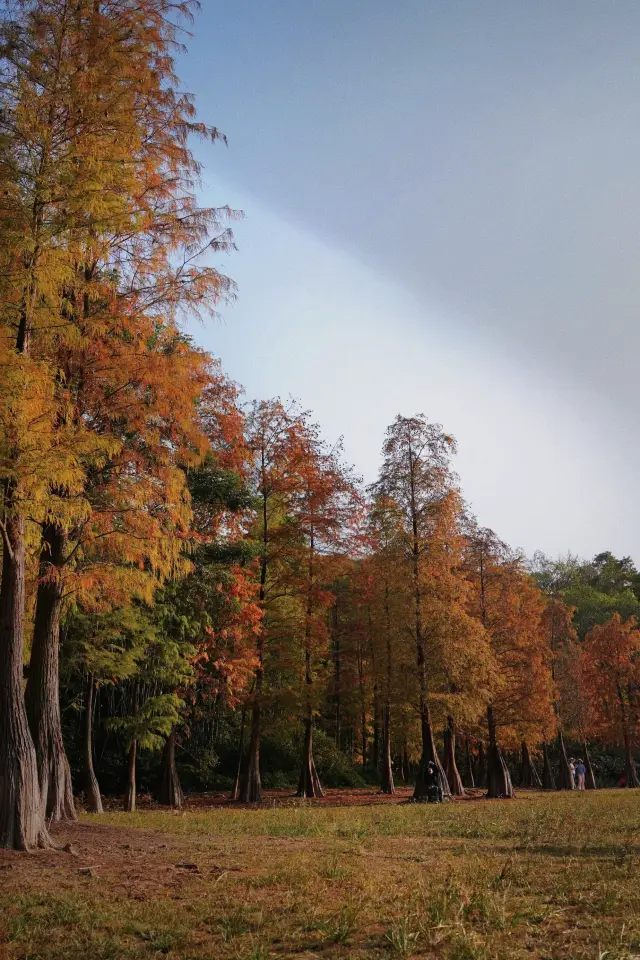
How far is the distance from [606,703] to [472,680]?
2093cm

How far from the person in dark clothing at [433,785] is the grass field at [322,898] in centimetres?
1447

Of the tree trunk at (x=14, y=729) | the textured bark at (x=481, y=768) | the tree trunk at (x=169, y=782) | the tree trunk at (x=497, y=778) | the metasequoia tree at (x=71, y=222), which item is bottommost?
the textured bark at (x=481, y=768)

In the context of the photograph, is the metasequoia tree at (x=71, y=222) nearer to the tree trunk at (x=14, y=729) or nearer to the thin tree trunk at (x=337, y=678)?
the tree trunk at (x=14, y=729)

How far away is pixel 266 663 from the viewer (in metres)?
26.0

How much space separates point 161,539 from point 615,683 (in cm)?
3848

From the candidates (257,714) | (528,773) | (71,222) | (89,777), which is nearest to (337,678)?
(257,714)

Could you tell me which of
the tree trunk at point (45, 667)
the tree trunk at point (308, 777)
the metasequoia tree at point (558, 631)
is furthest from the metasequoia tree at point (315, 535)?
the metasequoia tree at point (558, 631)

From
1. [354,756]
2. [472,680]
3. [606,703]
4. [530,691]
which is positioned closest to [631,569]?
[606,703]

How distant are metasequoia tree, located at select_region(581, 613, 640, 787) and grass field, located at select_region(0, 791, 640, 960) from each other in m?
34.5

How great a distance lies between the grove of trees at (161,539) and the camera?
9789mm

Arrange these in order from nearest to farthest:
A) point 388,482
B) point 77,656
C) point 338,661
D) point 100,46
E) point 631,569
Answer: point 100,46 → point 77,656 → point 388,482 → point 338,661 → point 631,569

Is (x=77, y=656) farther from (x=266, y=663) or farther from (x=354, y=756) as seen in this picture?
(x=354, y=756)

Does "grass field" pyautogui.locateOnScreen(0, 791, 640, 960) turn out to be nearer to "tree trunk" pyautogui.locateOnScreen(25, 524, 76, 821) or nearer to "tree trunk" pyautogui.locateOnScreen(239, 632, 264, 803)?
"tree trunk" pyautogui.locateOnScreen(25, 524, 76, 821)

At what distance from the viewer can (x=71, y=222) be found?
9.82 m
